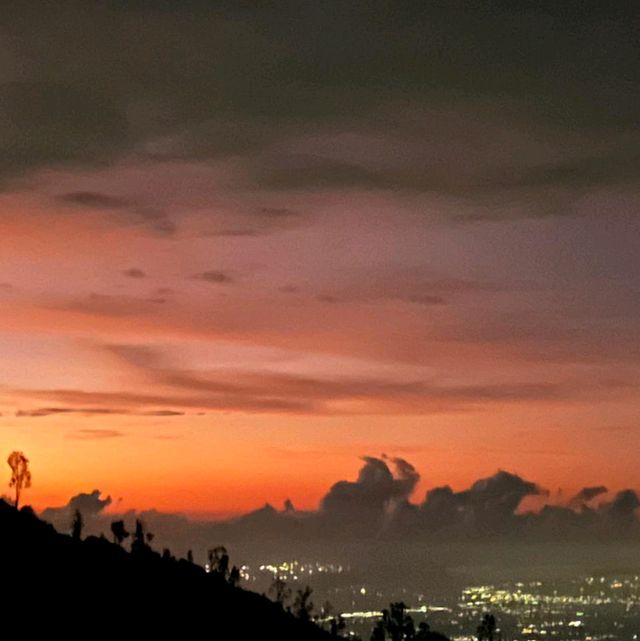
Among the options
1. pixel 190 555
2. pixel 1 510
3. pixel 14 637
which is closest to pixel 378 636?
pixel 190 555

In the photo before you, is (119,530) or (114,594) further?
(119,530)

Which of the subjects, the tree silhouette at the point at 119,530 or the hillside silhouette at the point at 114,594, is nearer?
the hillside silhouette at the point at 114,594

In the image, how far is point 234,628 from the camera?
137 meters

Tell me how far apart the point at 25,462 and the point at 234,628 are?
5082cm

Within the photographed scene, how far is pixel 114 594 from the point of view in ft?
422

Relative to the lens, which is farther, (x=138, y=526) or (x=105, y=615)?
(x=138, y=526)

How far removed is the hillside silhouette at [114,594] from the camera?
115m

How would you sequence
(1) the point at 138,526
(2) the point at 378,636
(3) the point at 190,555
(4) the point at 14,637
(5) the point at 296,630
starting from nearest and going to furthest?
(4) the point at 14,637 → (5) the point at 296,630 → (3) the point at 190,555 → (1) the point at 138,526 → (2) the point at 378,636

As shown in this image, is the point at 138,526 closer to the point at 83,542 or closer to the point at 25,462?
the point at 25,462

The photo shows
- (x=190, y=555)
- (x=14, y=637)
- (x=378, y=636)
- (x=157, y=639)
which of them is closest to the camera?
(x=14, y=637)

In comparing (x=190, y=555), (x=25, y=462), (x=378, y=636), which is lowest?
(x=378, y=636)

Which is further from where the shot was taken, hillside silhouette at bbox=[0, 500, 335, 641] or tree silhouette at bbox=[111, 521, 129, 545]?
tree silhouette at bbox=[111, 521, 129, 545]

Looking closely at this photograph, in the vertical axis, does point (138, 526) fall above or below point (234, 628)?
above

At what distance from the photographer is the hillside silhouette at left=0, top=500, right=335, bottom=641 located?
115 m
